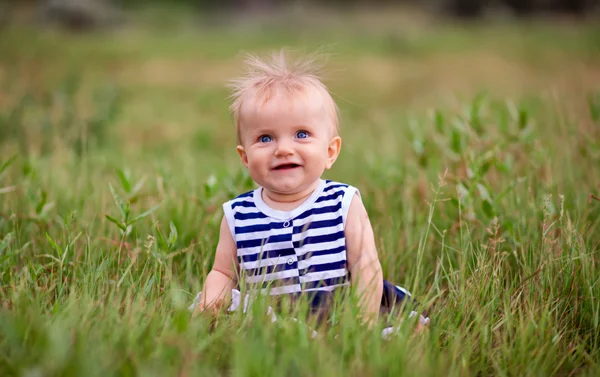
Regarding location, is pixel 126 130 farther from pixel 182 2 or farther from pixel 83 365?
pixel 182 2

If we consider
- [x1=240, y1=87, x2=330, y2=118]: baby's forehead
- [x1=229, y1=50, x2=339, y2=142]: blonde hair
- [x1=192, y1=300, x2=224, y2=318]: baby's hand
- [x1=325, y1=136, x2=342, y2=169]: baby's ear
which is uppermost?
[x1=229, y1=50, x2=339, y2=142]: blonde hair

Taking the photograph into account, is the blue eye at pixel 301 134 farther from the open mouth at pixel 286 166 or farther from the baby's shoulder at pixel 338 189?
the baby's shoulder at pixel 338 189

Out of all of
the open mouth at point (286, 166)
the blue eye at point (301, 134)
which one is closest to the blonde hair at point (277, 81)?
the blue eye at point (301, 134)

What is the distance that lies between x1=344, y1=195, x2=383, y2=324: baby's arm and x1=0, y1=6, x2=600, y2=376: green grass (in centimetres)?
21

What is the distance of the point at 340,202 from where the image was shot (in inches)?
95.0

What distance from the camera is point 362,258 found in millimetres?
2357

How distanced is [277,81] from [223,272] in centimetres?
82

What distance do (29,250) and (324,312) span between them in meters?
1.43

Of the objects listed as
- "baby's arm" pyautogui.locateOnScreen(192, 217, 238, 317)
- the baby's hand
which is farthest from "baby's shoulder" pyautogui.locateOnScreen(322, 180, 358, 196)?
the baby's hand

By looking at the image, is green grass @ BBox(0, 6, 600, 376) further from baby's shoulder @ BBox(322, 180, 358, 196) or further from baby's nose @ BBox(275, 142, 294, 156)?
baby's nose @ BBox(275, 142, 294, 156)

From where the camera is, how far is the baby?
7.70 ft

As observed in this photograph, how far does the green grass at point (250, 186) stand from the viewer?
6.05 ft

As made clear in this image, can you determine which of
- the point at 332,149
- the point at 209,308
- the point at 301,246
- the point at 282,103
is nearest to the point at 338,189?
the point at 332,149

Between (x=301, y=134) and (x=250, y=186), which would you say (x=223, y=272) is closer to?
(x=301, y=134)
